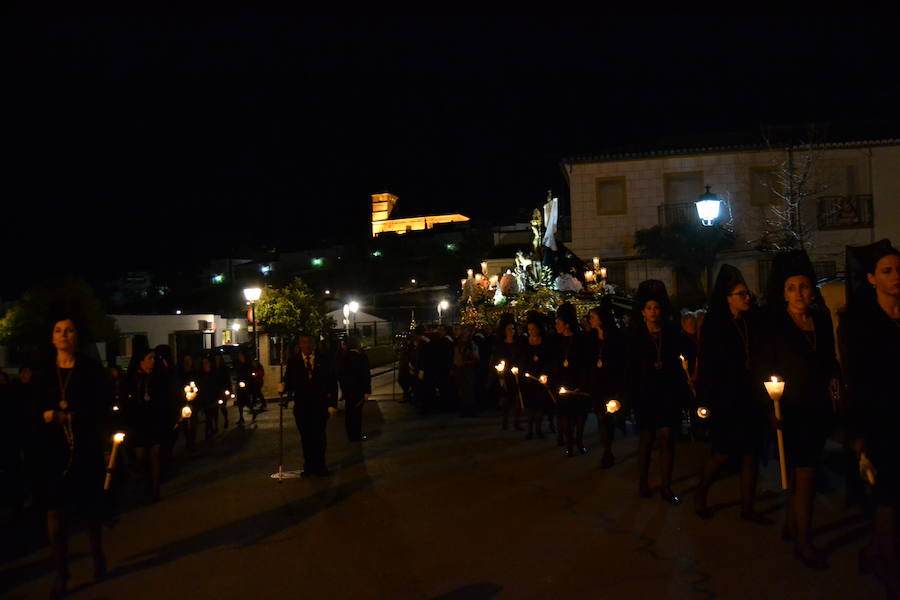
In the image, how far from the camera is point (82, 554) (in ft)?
22.9

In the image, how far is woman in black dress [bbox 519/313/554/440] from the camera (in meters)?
12.1

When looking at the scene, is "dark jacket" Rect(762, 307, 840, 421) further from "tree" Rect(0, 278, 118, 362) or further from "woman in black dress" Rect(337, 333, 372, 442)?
"tree" Rect(0, 278, 118, 362)

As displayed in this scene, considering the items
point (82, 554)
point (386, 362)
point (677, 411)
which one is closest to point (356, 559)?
point (82, 554)

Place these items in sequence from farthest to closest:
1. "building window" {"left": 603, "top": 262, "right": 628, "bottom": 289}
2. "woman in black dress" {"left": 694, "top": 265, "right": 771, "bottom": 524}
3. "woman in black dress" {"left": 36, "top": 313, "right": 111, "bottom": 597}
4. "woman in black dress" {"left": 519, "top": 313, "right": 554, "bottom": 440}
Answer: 1. "building window" {"left": 603, "top": 262, "right": 628, "bottom": 289}
2. "woman in black dress" {"left": 519, "top": 313, "right": 554, "bottom": 440}
3. "woman in black dress" {"left": 694, "top": 265, "right": 771, "bottom": 524}
4. "woman in black dress" {"left": 36, "top": 313, "right": 111, "bottom": 597}

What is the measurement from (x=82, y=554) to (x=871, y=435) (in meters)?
6.06

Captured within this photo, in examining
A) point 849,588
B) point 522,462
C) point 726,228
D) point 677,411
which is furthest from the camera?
point 726,228

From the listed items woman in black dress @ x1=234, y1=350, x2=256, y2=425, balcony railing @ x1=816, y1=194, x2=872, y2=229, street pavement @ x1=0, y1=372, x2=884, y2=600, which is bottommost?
street pavement @ x1=0, y1=372, x2=884, y2=600

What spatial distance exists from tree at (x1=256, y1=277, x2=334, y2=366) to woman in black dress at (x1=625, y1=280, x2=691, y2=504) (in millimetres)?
31368

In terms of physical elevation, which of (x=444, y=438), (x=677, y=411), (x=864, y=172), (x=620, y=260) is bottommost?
(x=444, y=438)

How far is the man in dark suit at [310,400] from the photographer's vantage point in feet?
34.0

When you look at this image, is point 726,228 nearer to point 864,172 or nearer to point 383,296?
point 864,172

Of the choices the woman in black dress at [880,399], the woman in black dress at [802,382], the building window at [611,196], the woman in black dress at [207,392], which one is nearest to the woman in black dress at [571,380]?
the woman in black dress at [802,382]

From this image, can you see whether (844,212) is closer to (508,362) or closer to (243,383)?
(508,362)

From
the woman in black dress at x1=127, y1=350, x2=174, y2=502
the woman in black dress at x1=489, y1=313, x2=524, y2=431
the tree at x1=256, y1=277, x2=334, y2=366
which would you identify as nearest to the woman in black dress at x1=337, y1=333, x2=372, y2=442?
the woman in black dress at x1=489, y1=313, x2=524, y2=431
